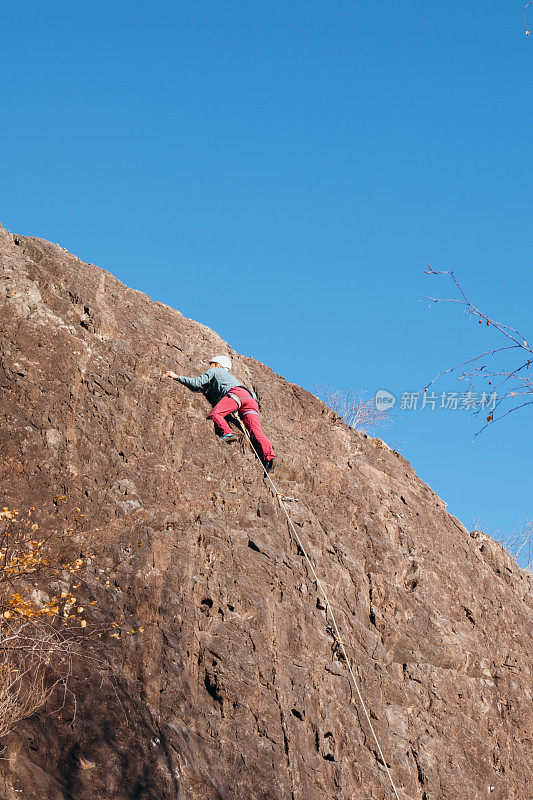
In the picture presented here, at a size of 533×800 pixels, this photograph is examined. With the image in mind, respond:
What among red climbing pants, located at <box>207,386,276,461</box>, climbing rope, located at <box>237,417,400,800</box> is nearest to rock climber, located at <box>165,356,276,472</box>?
red climbing pants, located at <box>207,386,276,461</box>

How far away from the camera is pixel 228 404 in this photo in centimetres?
1299

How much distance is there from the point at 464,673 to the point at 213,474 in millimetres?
5176

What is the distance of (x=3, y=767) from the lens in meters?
7.54

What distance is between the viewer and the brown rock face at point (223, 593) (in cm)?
897

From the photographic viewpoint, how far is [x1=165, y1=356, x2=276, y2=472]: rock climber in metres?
13.0

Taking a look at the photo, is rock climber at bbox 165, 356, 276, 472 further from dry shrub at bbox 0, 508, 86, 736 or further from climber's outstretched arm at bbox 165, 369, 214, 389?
dry shrub at bbox 0, 508, 86, 736

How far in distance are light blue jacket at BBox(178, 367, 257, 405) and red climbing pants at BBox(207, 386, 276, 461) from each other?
0.13 m

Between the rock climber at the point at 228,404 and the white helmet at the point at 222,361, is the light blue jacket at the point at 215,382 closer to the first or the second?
the rock climber at the point at 228,404

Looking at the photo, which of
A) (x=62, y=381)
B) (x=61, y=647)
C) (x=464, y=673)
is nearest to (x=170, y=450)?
(x=62, y=381)

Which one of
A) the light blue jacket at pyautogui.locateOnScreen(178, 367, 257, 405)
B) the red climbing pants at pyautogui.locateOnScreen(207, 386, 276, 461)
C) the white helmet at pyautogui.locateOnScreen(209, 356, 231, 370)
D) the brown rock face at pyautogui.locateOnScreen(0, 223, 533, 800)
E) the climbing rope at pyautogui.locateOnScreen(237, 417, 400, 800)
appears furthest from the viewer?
the white helmet at pyautogui.locateOnScreen(209, 356, 231, 370)

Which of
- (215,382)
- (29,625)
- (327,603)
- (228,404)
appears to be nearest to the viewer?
(29,625)

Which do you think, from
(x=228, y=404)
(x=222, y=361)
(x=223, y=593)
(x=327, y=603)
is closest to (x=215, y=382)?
(x=228, y=404)

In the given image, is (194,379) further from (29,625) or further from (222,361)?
(29,625)

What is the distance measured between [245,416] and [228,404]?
492 millimetres
